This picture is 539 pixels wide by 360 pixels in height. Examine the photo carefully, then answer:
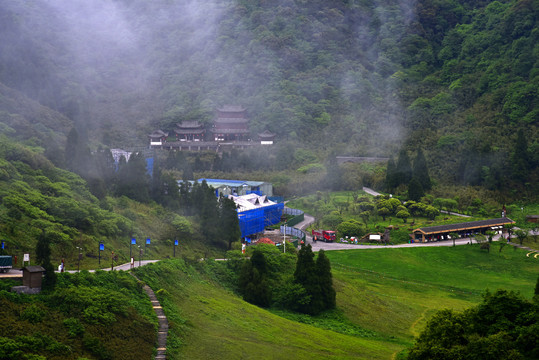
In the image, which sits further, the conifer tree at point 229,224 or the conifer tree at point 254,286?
the conifer tree at point 229,224

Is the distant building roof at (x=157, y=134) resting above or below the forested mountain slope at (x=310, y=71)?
below

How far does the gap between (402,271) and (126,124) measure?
68269mm

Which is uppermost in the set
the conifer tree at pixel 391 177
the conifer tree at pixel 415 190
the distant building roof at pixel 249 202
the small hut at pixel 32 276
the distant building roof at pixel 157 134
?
the distant building roof at pixel 157 134

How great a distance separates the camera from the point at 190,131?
100 meters

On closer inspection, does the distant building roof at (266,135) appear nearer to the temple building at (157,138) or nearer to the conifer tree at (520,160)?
the temple building at (157,138)

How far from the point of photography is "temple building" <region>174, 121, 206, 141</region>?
100 metres

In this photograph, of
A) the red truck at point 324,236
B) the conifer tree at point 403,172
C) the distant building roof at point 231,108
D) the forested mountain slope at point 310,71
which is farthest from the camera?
the distant building roof at point 231,108

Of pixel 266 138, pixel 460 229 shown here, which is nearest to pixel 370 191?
pixel 460 229

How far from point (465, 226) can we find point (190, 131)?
174 feet

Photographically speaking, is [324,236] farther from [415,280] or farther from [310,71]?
[310,71]

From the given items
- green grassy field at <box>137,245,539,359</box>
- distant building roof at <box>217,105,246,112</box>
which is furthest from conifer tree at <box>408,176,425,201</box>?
distant building roof at <box>217,105,246,112</box>

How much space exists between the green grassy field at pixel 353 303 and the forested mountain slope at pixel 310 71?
81.3 ft

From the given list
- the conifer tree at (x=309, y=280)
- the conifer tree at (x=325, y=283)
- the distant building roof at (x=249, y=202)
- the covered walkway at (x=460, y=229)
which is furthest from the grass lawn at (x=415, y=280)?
the distant building roof at (x=249, y=202)

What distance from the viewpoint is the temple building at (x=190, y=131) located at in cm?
10038
